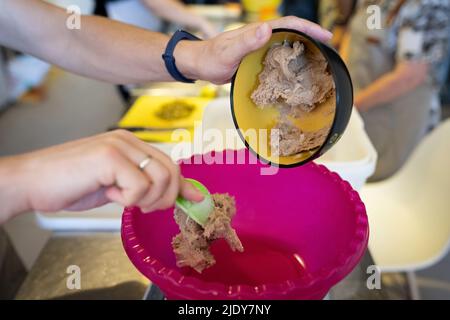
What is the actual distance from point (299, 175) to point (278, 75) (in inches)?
8.0

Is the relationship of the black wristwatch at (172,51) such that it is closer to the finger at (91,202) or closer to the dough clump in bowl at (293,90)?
the dough clump in bowl at (293,90)

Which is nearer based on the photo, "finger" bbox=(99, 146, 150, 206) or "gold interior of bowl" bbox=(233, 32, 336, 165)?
"finger" bbox=(99, 146, 150, 206)

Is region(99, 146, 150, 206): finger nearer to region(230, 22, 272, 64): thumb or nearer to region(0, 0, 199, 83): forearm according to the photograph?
region(230, 22, 272, 64): thumb

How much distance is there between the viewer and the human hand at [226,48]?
1.91ft

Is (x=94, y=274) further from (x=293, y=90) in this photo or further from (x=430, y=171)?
(x=430, y=171)

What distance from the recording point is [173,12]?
1.83m

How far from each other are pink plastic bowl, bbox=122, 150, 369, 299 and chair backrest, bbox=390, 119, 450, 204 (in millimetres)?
541

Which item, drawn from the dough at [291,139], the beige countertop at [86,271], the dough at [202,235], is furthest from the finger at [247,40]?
the beige countertop at [86,271]

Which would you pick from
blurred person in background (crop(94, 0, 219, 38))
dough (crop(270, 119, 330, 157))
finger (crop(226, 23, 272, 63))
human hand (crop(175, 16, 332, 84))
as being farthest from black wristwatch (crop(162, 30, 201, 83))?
blurred person in background (crop(94, 0, 219, 38))

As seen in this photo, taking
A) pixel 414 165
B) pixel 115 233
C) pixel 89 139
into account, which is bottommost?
pixel 115 233

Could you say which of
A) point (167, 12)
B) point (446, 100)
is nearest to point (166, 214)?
point (167, 12)

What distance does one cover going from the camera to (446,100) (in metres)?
2.60

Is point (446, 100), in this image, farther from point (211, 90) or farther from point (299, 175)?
point (299, 175)

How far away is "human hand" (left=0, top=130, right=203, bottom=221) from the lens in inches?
16.3
